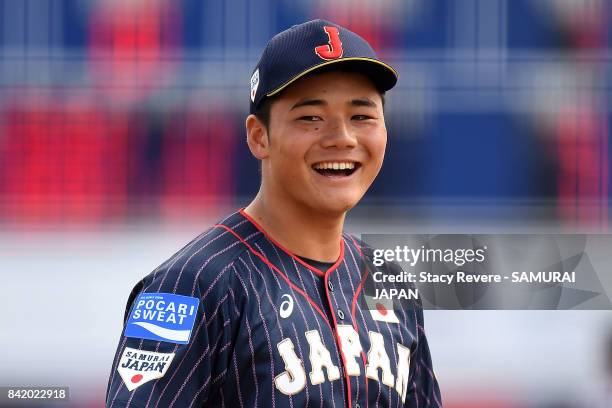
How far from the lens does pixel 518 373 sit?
9.66 feet

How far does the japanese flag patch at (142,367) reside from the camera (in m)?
1.36

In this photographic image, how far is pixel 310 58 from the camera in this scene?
147cm

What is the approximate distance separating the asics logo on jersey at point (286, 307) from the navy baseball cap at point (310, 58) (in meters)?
0.32

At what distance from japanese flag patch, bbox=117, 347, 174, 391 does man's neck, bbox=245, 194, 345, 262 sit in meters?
0.31

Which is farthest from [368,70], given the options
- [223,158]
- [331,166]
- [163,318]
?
[223,158]

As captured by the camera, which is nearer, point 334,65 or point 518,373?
point 334,65

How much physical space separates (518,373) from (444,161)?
2.33 feet

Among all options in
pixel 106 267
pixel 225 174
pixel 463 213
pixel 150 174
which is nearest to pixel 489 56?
pixel 463 213

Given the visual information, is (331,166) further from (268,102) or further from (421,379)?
(421,379)

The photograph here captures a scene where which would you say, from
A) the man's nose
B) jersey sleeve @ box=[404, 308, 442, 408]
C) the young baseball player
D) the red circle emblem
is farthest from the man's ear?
jersey sleeve @ box=[404, 308, 442, 408]

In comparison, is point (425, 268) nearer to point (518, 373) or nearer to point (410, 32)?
point (518, 373)

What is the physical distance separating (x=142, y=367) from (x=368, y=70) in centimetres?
59

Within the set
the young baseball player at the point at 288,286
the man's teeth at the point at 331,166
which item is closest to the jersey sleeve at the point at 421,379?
the young baseball player at the point at 288,286

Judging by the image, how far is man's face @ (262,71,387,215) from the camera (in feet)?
4.86
